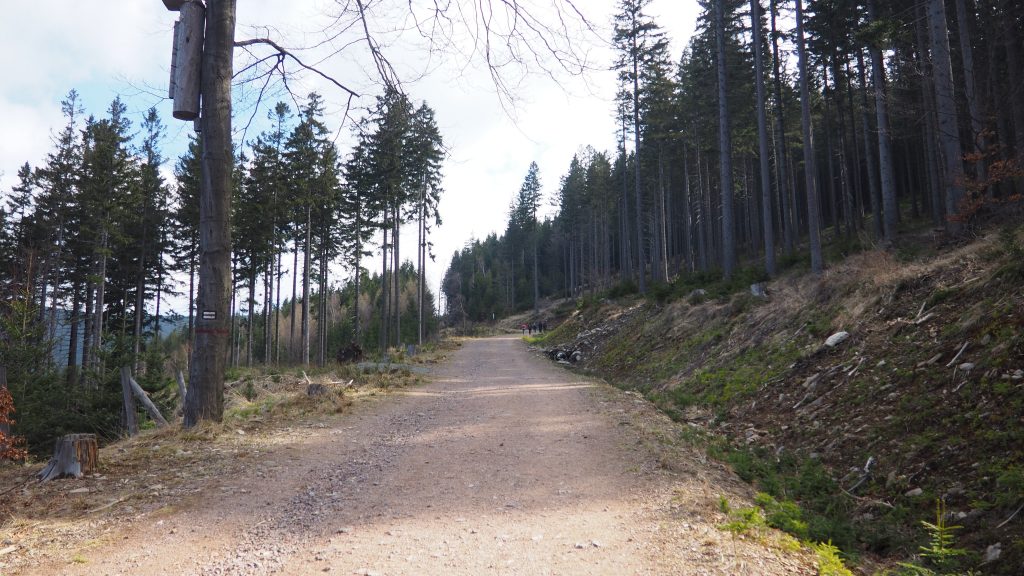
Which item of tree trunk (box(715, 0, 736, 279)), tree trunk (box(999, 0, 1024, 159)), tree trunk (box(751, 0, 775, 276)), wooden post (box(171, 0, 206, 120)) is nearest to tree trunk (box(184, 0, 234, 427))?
wooden post (box(171, 0, 206, 120))

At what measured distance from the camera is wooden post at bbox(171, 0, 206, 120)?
6.48 meters

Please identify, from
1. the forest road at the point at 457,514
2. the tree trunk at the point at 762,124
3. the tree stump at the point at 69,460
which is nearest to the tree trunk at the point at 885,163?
the tree trunk at the point at 762,124

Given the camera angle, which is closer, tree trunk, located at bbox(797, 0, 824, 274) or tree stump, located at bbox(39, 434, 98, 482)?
tree stump, located at bbox(39, 434, 98, 482)

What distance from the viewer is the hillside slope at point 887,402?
4.40m

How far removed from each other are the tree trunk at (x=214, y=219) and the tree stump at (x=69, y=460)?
172 centimetres

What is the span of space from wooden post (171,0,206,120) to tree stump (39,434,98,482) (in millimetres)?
4155

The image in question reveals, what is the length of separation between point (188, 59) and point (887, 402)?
1010 centimetres

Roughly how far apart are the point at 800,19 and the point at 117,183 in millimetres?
29035

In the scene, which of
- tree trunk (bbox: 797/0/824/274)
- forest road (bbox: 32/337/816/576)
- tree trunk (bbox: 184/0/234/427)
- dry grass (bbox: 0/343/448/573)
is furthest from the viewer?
tree trunk (bbox: 797/0/824/274)

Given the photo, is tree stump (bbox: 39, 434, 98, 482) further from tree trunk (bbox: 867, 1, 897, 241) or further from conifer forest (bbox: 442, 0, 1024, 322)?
tree trunk (bbox: 867, 1, 897, 241)

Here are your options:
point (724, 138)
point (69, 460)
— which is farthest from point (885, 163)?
point (69, 460)

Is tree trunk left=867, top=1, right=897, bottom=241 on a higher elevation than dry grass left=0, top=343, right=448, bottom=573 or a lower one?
higher

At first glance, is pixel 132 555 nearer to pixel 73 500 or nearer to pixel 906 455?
pixel 73 500

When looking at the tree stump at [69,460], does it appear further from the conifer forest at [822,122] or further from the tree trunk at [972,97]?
the tree trunk at [972,97]
